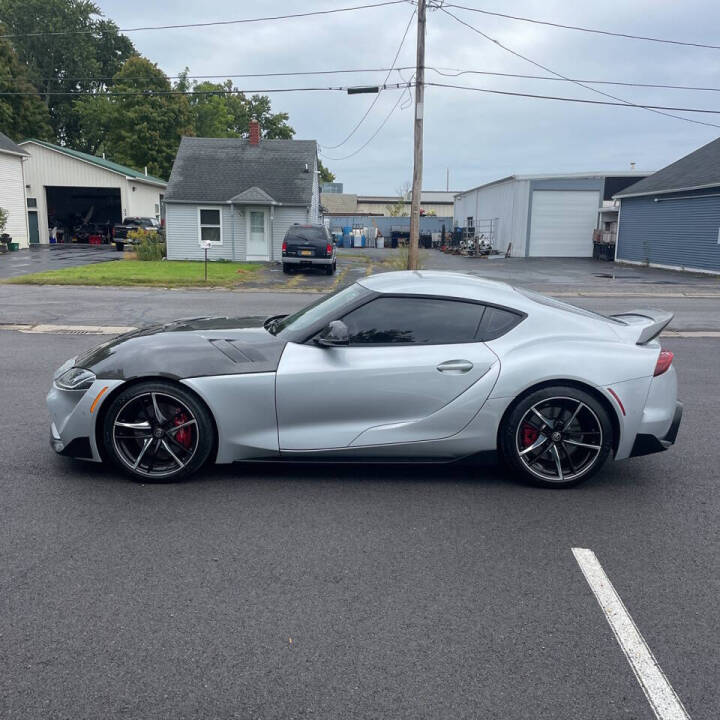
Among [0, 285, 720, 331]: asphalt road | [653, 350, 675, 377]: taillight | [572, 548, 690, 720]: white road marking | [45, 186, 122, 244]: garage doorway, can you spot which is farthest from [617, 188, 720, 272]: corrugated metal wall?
[45, 186, 122, 244]: garage doorway

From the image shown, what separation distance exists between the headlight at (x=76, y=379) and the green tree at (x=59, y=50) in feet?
241

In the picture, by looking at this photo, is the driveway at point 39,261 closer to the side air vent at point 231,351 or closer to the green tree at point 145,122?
the side air vent at point 231,351

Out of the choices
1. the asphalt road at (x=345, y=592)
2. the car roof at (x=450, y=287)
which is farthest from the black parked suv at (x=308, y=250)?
the asphalt road at (x=345, y=592)

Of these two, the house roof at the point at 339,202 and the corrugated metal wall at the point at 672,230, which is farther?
the house roof at the point at 339,202

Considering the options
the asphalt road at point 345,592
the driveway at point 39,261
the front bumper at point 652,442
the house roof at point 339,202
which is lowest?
the driveway at point 39,261

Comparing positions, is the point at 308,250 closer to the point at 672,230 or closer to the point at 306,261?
the point at 306,261

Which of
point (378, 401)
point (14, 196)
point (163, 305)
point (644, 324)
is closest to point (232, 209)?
point (14, 196)

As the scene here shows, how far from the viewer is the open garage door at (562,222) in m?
41.4

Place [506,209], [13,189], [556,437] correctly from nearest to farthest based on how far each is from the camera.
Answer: [556,437] < [13,189] < [506,209]

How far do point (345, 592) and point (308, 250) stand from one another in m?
23.6

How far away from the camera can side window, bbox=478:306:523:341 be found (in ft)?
16.0

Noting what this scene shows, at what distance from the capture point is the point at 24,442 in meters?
5.57

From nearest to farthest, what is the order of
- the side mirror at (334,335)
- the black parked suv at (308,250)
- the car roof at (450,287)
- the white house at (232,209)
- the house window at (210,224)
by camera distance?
the side mirror at (334,335) → the car roof at (450,287) → the black parked suv at (308,250) → the white house at (232,209) → the house window at (210,224)

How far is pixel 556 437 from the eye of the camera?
188 inches
